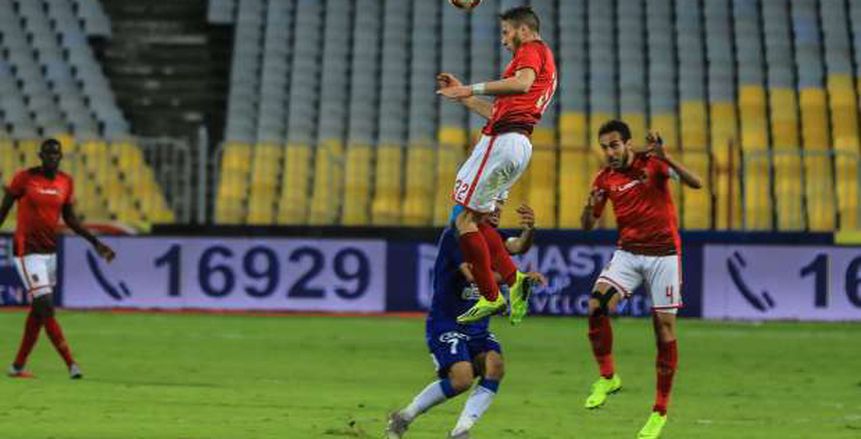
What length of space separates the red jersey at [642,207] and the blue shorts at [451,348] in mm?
3106

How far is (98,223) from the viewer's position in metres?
27.4

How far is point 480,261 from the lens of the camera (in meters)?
12.3

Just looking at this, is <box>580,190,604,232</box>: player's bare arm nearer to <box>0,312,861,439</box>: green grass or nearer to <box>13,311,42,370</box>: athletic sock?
<box>0,312,861,439</box>: green grass

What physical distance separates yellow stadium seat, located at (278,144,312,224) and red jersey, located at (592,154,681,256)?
1344 cm

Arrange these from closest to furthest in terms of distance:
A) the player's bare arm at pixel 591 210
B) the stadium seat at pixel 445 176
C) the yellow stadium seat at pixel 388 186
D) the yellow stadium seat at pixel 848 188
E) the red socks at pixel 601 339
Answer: the player's bare arm at pixel 591 210
the red socks at pixel 601 339
the yellow stadium seat at pixel 848 188
the stadium seat at pixel 445 176
the yellow stadium seat at pixel 388 186

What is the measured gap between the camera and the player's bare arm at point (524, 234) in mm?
12492

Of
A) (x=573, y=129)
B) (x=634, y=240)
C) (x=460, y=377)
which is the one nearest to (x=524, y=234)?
(x=460, y=377)

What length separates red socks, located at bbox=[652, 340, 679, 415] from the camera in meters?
13.3

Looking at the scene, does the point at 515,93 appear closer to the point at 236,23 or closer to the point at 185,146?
the point at 185,146

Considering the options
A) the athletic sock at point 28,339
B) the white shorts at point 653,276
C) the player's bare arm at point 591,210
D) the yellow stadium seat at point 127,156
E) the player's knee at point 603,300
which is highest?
the yellow stadium seat at point 127,156

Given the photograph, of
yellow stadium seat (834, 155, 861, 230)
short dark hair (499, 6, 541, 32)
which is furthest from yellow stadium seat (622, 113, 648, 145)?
short dark hair (499, 6, 541, 32)

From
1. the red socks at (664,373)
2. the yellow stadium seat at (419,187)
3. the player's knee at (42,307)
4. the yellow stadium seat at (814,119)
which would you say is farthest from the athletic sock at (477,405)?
the yellow stadium seat at (814,119)

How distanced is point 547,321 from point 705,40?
28.4ft

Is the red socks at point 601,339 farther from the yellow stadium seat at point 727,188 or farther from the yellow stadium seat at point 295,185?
the yellow stadium seat at point 295,185
